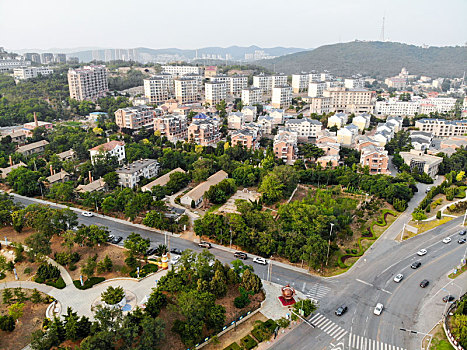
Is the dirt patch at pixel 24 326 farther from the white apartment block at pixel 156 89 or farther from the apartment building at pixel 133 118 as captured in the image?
the white apartment block at pixel 156 89

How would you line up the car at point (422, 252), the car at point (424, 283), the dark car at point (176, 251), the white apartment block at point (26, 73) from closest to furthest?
the car at point (424, 283) < the dark car at point (176, 251) < the car at point (422, 252) < the white apartment block at point (26, 73)

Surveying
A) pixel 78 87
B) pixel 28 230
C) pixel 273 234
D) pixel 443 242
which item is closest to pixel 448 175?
pixel 443 242

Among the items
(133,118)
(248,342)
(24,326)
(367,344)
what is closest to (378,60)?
(133,118)

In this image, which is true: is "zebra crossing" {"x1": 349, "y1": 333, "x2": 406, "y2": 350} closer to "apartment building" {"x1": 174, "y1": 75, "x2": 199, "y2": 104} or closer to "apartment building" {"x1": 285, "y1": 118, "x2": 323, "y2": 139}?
"apartment building" {"x1": 285, "y1": 118, "x2": 323, "y2": 139}

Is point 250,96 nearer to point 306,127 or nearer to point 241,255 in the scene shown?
point 306,127

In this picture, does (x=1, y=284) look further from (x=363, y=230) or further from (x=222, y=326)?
(x=363, y=230)

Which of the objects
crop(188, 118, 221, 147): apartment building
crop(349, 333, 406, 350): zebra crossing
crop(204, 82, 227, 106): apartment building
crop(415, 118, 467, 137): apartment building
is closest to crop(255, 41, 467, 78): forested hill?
crop(204, 82, 227, 106): apartment building

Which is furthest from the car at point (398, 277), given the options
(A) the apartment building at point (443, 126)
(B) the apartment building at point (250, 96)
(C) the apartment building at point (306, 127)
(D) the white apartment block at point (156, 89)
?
(D) the white apartment block at point (156, 89)
